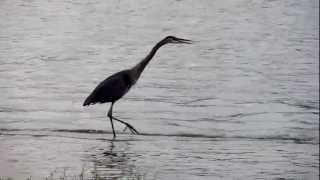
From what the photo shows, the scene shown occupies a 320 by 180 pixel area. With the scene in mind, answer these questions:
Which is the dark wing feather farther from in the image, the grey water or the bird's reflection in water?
the bird's reflection in water

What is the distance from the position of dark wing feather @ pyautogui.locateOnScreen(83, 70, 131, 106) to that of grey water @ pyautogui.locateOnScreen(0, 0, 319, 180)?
0.04 meters

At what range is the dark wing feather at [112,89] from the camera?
3.29 m

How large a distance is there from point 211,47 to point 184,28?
12 cm

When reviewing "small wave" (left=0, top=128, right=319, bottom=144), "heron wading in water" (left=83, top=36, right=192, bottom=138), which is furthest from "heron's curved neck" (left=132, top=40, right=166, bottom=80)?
"small wave" (left=0, top=128, right=319, bottom=144)

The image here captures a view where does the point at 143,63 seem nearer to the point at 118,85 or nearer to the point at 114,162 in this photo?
the point at 118,85

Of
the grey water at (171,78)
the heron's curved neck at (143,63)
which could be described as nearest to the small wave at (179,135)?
the grey water at (171,78)

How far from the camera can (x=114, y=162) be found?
10.5 feet

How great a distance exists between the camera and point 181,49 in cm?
337

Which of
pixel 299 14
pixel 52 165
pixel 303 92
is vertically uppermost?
pixel 299 14

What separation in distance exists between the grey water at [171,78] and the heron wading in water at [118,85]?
0.03 m

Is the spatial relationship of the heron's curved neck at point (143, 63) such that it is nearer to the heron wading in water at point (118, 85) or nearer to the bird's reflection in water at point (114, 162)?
the heron wading in water at point (118, 85)

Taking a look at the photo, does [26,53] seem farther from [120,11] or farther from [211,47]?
[211,47]

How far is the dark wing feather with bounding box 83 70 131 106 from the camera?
329cm

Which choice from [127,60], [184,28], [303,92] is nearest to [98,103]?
[127,60]
